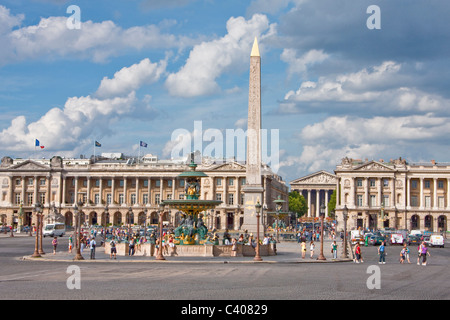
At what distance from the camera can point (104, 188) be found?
138 m

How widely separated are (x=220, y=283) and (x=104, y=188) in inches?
4561

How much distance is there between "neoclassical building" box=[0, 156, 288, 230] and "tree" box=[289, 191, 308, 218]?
1617 inches

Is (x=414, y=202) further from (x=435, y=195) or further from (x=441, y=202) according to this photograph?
(x=441, y=202)

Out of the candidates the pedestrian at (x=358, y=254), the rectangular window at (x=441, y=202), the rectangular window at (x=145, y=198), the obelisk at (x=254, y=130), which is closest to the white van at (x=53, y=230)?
the obelisk at (x=254, y=130)

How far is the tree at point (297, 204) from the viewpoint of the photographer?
587 feet

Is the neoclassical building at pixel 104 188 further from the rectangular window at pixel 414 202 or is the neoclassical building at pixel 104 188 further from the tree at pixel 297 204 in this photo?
the tree at pixel 297 204

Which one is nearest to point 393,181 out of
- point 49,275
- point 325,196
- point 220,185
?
point 220,185

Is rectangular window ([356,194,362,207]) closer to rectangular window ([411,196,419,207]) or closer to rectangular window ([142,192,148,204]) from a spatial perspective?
rectangular window ([411,196,419,207])

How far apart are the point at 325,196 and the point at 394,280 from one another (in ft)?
568

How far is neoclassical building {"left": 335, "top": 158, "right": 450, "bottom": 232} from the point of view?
12519 cm

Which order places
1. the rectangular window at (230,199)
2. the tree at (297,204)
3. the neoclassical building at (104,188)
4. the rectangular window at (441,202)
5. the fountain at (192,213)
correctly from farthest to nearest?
1. the tree at (297,204)
2. the neoclassical building at (104,188)
3. the rectangular window at (230,199)
4. the rectangular window at (441,202)
5. the fountain at (192,213)

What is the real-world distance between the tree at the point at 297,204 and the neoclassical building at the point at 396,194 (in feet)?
153

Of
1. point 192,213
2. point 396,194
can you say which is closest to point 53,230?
point 192,213
